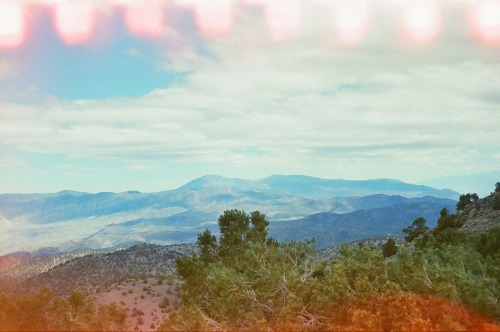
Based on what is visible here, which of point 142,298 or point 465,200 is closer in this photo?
point 142,298

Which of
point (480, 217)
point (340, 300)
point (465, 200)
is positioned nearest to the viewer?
point (340, 300)

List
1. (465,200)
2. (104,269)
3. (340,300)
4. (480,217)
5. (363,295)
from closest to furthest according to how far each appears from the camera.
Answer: (363,295), (340,300), (480,217), (465,200), (104,269)

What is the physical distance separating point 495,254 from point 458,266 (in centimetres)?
628

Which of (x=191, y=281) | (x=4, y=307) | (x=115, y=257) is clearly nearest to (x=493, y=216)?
(x=191, y=281)

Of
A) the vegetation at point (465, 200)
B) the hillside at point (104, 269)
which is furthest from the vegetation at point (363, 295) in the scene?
the hillside at point (104, 269)

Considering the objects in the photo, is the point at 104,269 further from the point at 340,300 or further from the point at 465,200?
the point at 340,300

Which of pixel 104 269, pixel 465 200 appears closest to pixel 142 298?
pixel 104 269

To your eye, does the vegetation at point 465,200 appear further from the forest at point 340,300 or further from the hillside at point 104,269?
the hillside at point 104,269

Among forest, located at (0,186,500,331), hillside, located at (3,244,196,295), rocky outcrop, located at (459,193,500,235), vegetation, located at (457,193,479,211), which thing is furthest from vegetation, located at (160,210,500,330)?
hillside, located at (3,244,196,295)

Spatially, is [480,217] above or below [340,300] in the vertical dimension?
above

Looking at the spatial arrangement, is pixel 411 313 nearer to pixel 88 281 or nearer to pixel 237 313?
pixel 237 313

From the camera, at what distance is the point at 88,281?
12462 cm

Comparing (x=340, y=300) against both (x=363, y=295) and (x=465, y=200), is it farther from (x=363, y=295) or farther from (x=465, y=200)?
(x=465, y=200)

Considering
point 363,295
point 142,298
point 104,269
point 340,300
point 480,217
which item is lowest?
point 104,269
